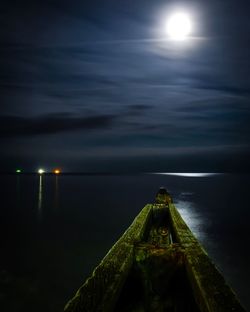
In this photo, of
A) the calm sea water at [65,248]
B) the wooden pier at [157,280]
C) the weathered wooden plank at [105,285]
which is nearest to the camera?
the weathered wooden plank at [105,285]

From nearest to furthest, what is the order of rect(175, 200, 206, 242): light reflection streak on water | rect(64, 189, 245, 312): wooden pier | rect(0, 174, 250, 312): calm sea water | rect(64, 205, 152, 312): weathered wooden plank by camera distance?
rect(64, 205, 152, 312): weathered wooden plank
rect(64, 189, 245, 312): wooden pier
rect(0, 174, 250, 312): calm sea water
rect(175, 200, 206, 242): light reflection streak on water

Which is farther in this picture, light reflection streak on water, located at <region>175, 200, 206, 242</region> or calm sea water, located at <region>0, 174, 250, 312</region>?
light reflection streak on water, located at <region>175, 200, 206, 242</region>

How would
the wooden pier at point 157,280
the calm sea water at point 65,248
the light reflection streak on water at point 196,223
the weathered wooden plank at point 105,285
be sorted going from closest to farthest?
the weathered wooden plank at point 105,285 → the wooden pier at point 157,280 → the calm sea water at point 65,248 → the light reflection streak on water at point 196,223

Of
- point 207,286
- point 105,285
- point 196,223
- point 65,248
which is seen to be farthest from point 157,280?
point 196,223

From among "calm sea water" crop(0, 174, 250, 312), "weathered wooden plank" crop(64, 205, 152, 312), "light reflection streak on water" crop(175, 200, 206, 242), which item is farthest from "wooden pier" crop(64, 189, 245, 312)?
"light reflection streak on water" crop(175, 200, 206, 242)

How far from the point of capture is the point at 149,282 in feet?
12.0

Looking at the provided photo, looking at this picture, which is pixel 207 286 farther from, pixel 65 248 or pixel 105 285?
pixel 65 248

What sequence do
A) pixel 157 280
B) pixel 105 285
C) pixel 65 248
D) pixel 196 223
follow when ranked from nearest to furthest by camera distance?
pixel 105 285
pixel 157 280
pixel 65 248
pixel 196 223

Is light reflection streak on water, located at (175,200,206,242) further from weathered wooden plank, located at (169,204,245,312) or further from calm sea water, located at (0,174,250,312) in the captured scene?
weathered wooden plank, located at (169,204,245,312)

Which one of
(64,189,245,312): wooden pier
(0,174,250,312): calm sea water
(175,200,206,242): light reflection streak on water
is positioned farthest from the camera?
(175,200,206,242): light reflection streak on water

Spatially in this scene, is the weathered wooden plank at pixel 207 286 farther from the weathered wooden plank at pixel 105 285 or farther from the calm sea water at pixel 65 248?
the calm sea water at pixel 65 248

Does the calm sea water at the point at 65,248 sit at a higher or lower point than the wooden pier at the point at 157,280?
lower

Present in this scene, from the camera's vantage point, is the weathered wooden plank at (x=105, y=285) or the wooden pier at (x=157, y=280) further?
the wooden pier at (x=157, y=280)

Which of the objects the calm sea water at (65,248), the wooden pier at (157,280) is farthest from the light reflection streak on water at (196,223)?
the wooden pier at (157,280)
